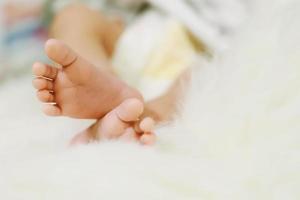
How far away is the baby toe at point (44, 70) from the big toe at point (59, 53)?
0.05 ft

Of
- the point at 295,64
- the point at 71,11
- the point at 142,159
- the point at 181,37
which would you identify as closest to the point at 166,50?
the point at 181,37

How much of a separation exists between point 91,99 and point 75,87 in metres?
0.03

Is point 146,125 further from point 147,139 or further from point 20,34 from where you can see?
point 20,34

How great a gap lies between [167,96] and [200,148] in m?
0.15

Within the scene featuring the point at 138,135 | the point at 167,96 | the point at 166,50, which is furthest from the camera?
the point at 166,50

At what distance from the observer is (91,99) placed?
65cm

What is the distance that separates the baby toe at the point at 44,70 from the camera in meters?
0.60

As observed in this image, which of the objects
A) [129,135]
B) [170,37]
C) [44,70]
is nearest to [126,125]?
[129,135]

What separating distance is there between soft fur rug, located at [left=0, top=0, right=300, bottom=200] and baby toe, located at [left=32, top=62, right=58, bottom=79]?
9 cm

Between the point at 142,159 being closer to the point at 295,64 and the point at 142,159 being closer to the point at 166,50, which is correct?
the point at 295,64

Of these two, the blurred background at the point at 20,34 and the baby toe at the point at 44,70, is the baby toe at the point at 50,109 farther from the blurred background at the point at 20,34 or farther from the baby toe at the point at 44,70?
the blurred background at the point at 20,34

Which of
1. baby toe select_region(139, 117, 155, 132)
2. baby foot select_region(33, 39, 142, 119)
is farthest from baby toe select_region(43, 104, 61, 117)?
baby toe select_region(139, 117, 155, 132)

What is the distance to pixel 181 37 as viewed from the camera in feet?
3.31

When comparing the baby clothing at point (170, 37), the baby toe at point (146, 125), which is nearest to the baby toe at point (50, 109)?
the baby toe at point (146, 125)
